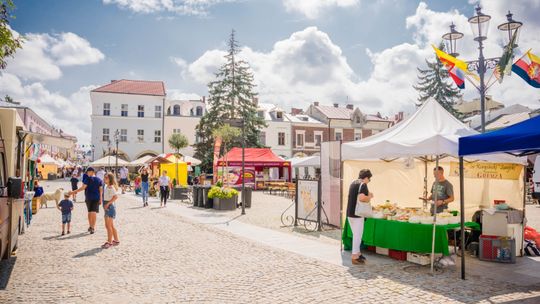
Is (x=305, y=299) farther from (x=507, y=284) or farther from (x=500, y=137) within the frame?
(x=500, y=137)

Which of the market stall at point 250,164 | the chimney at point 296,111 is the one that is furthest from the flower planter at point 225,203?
the chimney at point 296,111

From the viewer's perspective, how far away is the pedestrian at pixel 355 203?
757 cm

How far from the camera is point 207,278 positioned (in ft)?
21.5

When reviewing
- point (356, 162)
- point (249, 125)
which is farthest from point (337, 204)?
point (249, 125)

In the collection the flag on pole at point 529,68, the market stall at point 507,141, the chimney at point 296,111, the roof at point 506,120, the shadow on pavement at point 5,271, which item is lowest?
the shadow on pavement at point 5,271

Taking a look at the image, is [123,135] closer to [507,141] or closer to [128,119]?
[128,119]

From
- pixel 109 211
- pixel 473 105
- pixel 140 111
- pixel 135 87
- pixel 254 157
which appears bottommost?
pixel 109 211

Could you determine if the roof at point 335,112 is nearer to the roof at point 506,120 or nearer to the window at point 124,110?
the roof at point 506,120

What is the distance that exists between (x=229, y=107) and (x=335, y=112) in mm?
19530

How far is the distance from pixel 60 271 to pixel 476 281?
23.2ft

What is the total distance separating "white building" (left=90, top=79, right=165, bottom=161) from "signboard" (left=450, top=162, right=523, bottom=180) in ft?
148

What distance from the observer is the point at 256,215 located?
15.4 metres

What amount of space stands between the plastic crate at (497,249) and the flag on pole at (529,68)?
390cm

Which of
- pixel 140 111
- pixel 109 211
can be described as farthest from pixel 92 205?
pixel 140 111
